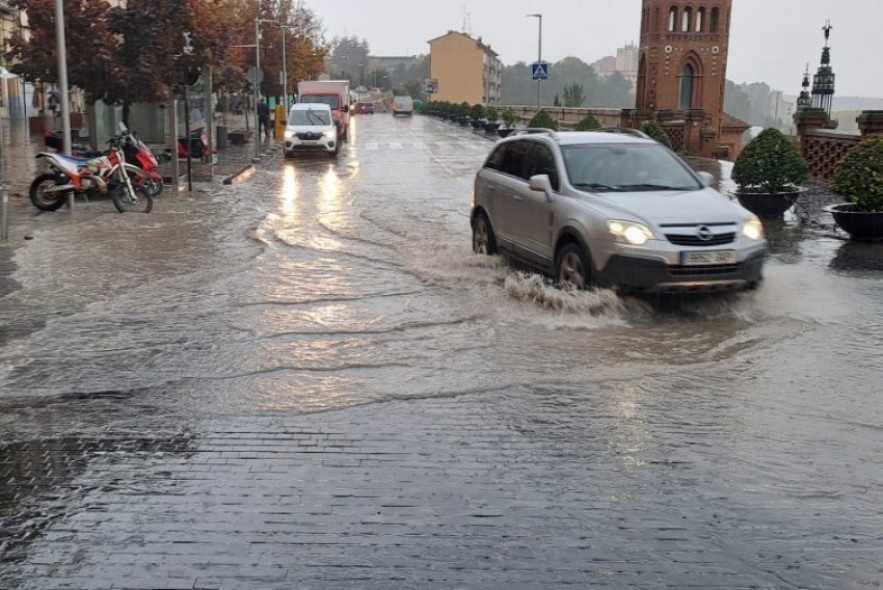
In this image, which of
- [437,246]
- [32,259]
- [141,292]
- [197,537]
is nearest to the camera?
[197,537]

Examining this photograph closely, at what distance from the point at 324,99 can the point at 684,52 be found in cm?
3259

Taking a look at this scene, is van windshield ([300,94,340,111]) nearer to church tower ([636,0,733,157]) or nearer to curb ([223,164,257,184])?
curb ([223,164,257,184])

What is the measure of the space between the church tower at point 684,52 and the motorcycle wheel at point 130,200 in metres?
54.4

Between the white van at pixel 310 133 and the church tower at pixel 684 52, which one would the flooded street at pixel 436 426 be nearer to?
the white van at pixel 310 133

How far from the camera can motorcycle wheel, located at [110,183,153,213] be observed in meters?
16.3

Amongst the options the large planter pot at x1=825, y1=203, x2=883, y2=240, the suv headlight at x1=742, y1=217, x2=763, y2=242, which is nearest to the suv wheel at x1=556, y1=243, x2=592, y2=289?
the suv headlight at x1=742, y1=217, x2=763, y2=242

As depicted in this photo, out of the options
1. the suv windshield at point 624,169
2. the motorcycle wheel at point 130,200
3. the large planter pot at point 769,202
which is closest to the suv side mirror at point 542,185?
the suv windshield at point 624,169

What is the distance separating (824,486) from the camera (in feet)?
16.5

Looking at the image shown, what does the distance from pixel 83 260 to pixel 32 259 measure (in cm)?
59

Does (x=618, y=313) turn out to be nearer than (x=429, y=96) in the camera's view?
Yes

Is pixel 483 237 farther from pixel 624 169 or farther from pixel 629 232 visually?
pixel 629 232

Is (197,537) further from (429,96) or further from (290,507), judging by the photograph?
(429,96)

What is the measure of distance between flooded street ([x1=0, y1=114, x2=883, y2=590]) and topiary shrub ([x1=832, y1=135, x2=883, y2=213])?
6.63ft

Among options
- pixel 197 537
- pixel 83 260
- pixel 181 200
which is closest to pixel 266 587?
pixel 197 537
